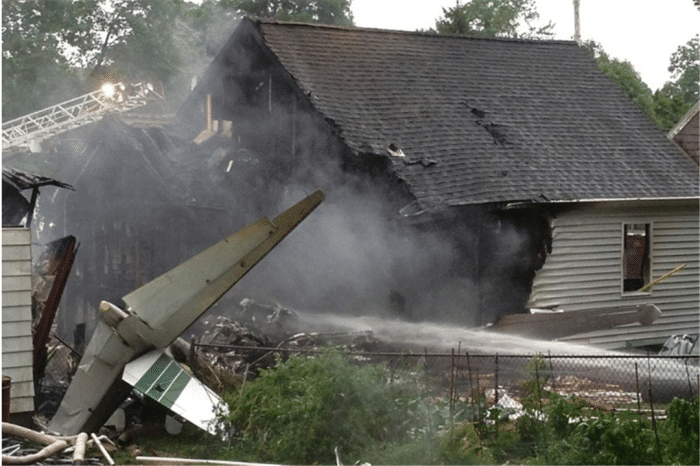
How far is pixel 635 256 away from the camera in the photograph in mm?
15172

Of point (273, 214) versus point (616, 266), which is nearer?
point (616, 266)

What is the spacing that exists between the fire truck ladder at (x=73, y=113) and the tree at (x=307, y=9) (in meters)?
2.49

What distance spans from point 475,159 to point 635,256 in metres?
3.88

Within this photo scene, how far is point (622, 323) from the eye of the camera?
1371 centimetres

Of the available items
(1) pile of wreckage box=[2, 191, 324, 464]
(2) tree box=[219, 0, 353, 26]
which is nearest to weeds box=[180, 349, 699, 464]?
(1) pile of wreckage box=[2, 191, 324, 464]

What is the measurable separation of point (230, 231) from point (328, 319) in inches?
139

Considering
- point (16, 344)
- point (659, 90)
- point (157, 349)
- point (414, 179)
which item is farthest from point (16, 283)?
point (659, 90)

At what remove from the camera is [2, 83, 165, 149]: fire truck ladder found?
1445 cm

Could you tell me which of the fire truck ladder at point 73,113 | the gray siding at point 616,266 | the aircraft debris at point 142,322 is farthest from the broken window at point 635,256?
the fire truck ladder at point 73,113

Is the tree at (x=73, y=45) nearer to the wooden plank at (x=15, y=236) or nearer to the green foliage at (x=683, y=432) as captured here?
the wooden plank at (x=15, y=236)

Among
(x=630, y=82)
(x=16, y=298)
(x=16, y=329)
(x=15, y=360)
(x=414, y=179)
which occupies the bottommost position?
(x=15, y=360)

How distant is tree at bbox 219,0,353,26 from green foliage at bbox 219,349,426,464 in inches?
354

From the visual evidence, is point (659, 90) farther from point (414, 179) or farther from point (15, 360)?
point (15, 360)

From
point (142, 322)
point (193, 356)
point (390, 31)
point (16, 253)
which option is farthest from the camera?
point (390, 31)
